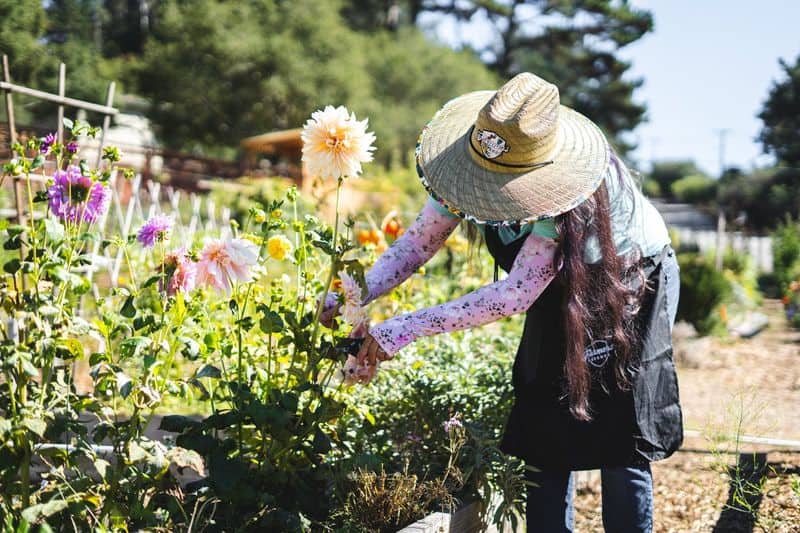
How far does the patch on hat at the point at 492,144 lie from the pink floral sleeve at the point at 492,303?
0.17 metres

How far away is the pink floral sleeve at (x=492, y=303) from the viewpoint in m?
1.54

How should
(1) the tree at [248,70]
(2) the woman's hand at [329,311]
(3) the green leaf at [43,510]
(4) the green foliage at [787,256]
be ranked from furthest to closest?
(1) the tree at [248,70], (4) the green foliage at [787,256], (2) the woman's hand at [329,311], (3) the green leaf at [43,510]

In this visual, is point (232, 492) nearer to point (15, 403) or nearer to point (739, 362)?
point (15, 403)

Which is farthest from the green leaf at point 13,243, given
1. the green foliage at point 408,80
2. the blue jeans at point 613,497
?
the green foliage at point 408,80

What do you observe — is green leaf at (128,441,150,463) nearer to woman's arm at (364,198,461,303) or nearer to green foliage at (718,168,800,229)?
woman's arm at (364,198,461,303)

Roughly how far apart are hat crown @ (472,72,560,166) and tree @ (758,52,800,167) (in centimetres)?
1543

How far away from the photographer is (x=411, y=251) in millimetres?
1838

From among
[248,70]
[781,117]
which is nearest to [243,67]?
[248,70]

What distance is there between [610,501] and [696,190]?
1359 inches

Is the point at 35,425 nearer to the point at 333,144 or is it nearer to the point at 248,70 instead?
the point at 333,144

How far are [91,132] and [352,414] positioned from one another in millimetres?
1053

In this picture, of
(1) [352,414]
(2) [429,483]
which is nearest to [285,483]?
(2) [429,483]

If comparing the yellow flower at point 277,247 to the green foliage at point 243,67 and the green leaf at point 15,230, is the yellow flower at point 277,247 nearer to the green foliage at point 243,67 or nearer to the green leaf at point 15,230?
the green leaf at point 15,230

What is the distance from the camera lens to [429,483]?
Answer: 1849 millimetres
